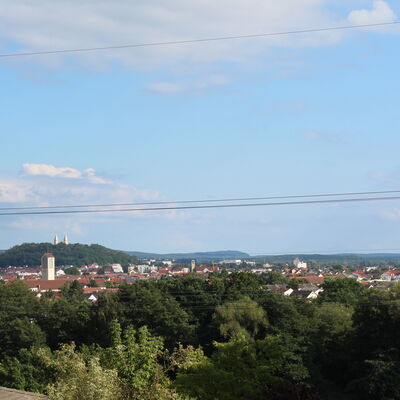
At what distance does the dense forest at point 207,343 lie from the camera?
15.0 meters

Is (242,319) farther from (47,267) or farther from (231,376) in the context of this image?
(47,267)

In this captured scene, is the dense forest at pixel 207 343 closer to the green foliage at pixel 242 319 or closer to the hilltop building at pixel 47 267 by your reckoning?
the green foliage at pixel 242 319

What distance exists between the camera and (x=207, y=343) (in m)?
39.2

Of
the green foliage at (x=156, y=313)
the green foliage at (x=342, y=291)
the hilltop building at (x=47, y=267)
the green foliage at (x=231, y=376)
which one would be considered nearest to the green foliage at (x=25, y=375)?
the green foliage at (x=231, y=376)

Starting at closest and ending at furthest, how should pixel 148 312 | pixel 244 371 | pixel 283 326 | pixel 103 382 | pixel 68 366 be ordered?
1. pixel 103 382
2. pixel 68 366
3. pixel 244 371
4. pixel 283 326
5. pixel 148 312

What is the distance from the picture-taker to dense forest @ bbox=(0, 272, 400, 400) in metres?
15.0

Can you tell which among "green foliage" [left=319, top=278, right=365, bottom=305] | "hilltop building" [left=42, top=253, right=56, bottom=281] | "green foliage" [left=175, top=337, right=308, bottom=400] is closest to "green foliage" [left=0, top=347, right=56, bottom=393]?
"green foliage" [left=175, top=337, right=308, bottom=400]

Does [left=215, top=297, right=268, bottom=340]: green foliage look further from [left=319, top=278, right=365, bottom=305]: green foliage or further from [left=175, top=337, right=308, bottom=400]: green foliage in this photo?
[left=175, top=337, right=308, bottom=400]: green foliage

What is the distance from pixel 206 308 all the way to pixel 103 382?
102 feet

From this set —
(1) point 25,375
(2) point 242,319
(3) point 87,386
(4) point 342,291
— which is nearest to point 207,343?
(2) point 242,319

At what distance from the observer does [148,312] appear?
41.9 meters

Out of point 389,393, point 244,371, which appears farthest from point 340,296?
point 244,371

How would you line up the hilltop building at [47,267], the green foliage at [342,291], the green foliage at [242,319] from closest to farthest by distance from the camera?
the green foliage at [242,319] → the green foliage at [342,291] → the hilltop building at [47,267]

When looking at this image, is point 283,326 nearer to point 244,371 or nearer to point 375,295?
point 375,295
